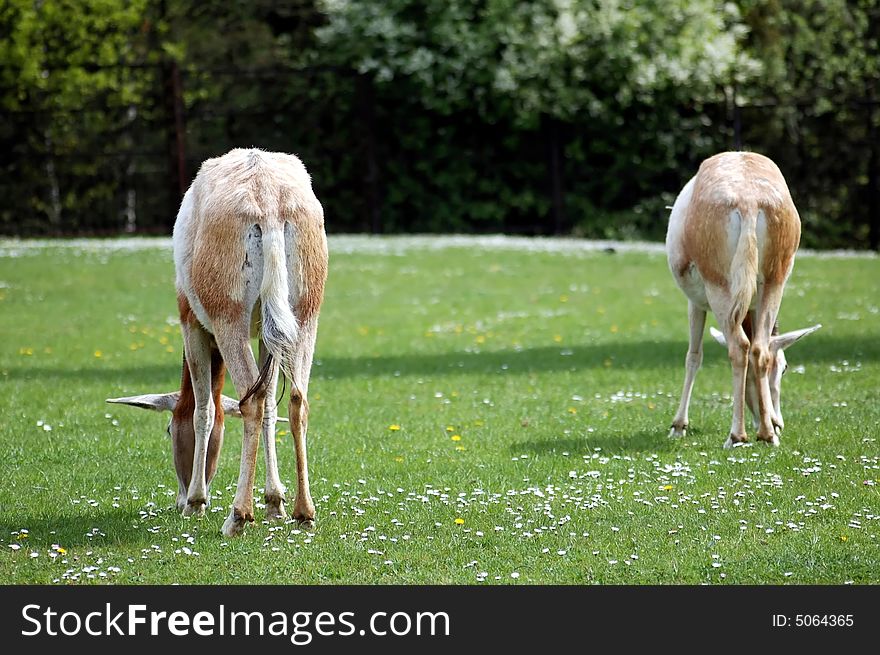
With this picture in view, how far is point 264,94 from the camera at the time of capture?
27156 mm

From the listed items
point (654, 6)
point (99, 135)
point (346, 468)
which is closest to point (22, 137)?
point (99, 135)

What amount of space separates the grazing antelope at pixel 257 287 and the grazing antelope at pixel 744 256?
3104 millimetres

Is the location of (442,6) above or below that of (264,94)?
above

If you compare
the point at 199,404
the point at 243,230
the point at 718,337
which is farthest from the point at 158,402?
the point at 718,337

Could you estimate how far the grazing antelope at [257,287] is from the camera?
6465 mm

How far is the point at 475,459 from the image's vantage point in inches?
330

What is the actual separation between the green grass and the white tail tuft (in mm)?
1032

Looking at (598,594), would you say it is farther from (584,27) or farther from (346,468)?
(584,27)

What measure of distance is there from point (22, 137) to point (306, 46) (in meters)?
7.38

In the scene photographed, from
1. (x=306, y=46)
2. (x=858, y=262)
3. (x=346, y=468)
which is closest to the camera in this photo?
(x=346, y=468)

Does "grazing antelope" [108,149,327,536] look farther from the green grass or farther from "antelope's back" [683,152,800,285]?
"antelope's back" [683,152,800,285]

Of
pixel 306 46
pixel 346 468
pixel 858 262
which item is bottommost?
pixel 858 262

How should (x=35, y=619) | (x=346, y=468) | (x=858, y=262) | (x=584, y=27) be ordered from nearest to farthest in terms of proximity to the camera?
(x=35, y=619) → (x=346, y=468) → (x=858, y=262) → (x=584, y=27)

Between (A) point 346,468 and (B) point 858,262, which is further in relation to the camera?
(B) point 858,262
